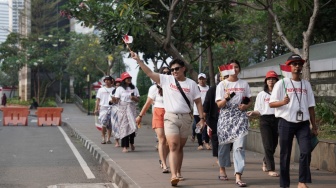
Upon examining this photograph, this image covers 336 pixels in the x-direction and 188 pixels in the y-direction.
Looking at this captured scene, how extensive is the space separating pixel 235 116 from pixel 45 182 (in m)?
3.40

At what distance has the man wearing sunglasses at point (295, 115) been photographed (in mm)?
8469

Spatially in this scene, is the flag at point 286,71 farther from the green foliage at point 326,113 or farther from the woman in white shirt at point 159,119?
the green foliage at point 326,113

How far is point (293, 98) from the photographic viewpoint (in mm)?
8594

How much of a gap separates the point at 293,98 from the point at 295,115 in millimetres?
230

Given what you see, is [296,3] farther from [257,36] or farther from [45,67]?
[45,67]

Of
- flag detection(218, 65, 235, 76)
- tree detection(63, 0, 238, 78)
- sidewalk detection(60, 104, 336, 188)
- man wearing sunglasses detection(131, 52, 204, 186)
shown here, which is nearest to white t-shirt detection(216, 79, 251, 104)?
flag detection(218, 65, 235, 76)

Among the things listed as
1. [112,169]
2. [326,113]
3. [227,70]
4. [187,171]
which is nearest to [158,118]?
[187,171]

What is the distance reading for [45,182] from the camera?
35.0 feet

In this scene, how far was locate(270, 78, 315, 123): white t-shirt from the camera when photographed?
28.1 feet

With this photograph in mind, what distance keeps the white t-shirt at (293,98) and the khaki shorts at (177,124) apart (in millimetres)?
1483

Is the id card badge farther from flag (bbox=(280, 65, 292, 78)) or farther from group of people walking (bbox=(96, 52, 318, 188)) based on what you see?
flag (bbox=(280, 65, 292, 78))

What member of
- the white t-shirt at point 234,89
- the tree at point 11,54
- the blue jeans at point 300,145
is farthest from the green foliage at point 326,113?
the tree at point 11,54

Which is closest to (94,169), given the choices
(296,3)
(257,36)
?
(296,3)

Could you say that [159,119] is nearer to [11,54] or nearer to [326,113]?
[326,113]
